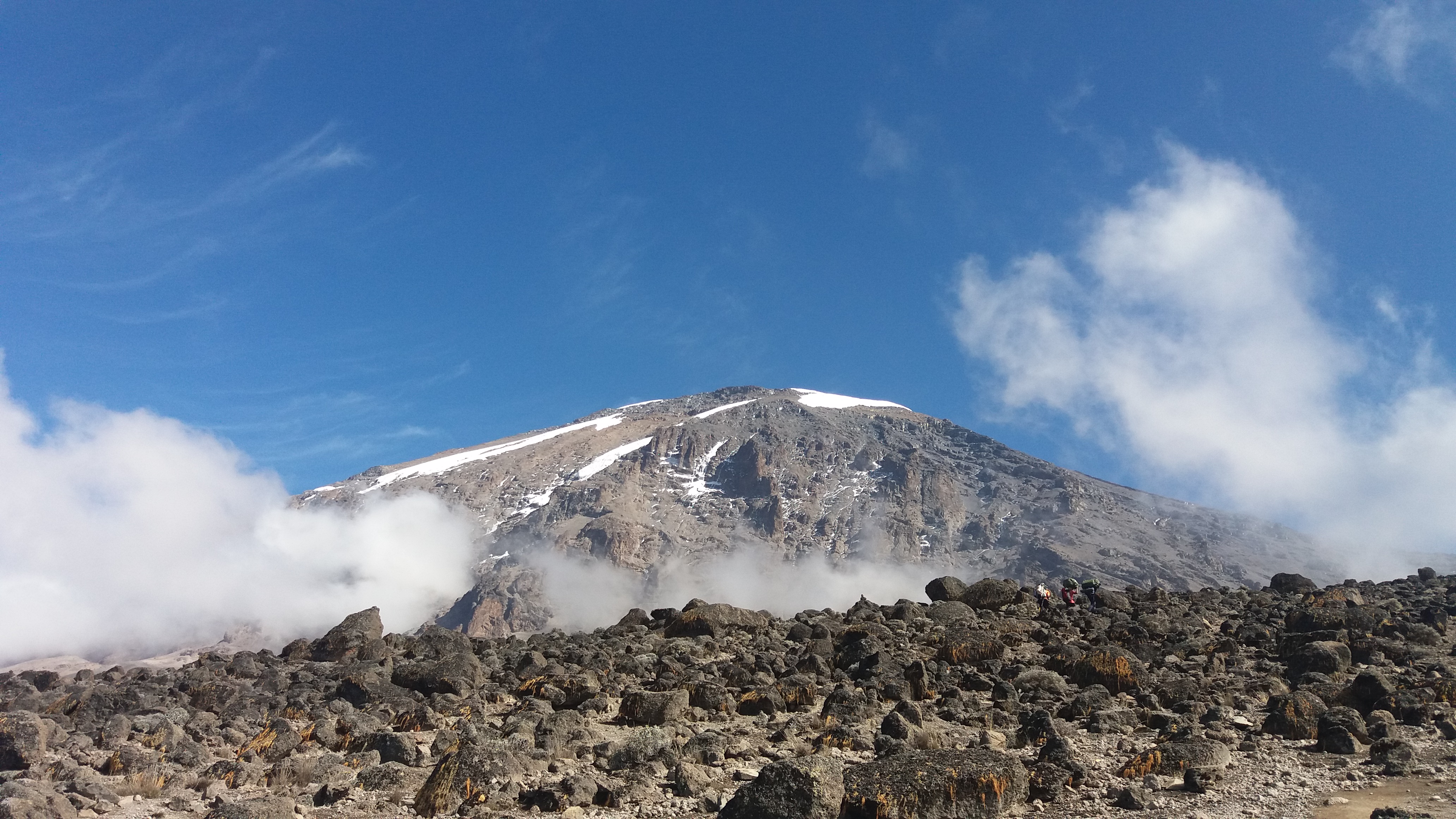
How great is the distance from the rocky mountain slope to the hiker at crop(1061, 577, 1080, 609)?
2.82 m

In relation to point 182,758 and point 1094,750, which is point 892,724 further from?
point 182,758

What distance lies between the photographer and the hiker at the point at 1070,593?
27.3 m

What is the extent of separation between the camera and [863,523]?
17450 centimetres

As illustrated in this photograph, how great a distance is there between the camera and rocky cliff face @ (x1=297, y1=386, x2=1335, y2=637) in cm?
13788

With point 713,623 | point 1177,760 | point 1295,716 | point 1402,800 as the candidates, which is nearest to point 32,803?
point 1177,760

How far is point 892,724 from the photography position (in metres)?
12.4

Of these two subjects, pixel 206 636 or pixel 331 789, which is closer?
pixel 331 789

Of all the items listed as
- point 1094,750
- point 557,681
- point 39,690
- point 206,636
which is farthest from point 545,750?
point 206,636

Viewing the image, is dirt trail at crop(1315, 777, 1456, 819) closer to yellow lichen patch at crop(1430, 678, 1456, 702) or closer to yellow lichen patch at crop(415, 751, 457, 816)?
yellow lichen patch at crop(1430, 678, 1456, 702)

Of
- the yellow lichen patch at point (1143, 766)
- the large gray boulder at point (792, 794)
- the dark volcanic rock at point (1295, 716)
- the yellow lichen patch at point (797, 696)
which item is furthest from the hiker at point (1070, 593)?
the large gray boulder at point (792, 794)

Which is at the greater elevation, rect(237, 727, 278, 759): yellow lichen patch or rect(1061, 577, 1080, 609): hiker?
rect(1061, 577, 1080, 609): hiker

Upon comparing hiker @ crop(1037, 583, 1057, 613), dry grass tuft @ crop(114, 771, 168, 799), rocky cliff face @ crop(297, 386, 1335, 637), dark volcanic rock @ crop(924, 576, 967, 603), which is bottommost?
dry grass tuft @ crop(114, 771, 168, 799)

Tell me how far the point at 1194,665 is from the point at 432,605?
161202 millimetres

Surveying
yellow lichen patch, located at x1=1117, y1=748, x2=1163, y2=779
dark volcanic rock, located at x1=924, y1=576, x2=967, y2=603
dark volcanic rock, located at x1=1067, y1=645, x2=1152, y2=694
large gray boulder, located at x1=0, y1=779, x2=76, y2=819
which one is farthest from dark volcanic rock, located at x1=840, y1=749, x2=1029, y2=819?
dark volcanic rock, located at x1=924, y1=576, x2=967, y2=603
